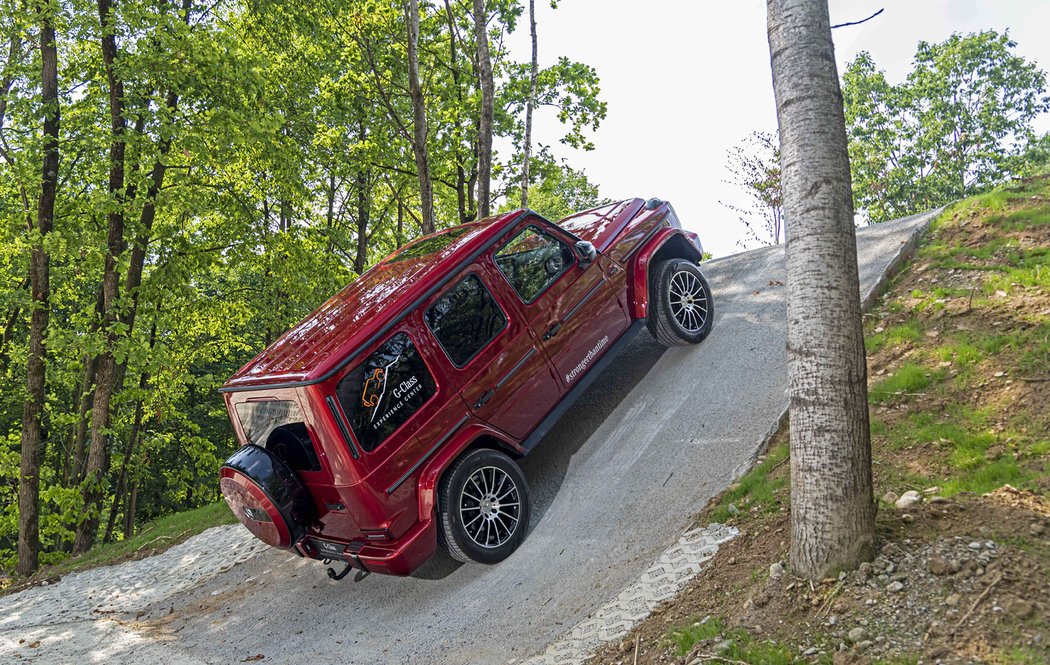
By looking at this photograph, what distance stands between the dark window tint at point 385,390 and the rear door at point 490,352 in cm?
27

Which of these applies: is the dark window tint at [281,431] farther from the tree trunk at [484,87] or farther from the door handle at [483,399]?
the tree trunk at [484,87]

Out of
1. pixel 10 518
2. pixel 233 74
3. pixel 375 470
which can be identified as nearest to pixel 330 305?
pixel 375 470

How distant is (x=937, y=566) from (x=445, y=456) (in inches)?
126

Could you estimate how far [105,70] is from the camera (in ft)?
40.3

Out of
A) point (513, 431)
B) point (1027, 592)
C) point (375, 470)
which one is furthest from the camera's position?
point (513, 431)

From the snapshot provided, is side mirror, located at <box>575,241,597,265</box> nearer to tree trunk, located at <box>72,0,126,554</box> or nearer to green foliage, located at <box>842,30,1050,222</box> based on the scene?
tree trunk, located at <box>72,0,126,554</box>

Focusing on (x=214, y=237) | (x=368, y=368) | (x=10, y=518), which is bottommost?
(x=10, y=518)

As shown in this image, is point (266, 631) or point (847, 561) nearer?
point (847, 561)

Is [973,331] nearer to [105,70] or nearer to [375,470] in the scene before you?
[375,470]

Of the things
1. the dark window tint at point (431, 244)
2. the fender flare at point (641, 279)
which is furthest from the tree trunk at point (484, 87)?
the fender flare at point (641, 279)

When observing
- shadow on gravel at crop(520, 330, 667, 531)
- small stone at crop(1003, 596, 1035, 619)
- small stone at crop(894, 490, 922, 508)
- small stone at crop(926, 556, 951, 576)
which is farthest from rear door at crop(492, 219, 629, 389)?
small stone at crop(1003, 596, 1035, 619)

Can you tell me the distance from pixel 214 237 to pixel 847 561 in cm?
1413

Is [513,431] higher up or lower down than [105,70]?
lower down

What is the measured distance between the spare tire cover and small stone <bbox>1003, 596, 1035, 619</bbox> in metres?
4.21
